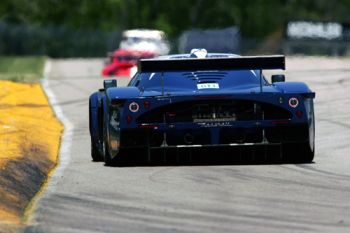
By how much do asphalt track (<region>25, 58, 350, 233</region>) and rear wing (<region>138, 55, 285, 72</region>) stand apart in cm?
102

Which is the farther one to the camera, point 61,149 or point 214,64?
point 61,149

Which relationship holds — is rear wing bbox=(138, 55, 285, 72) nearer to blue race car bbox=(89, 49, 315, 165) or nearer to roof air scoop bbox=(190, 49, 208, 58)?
blue race car bbox=(89, 49, 315, 165)

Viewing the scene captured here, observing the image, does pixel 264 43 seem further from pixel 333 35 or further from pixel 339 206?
pixel 339 206

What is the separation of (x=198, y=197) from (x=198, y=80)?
3332 mm

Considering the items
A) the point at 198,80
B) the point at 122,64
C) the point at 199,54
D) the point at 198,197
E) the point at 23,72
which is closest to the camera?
the point at 198,197

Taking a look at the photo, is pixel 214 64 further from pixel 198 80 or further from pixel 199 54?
pixel 199 54

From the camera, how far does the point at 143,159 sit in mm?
12875

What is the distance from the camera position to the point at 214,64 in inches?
521

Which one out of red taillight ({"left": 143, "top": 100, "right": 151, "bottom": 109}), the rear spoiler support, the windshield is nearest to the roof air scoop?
the windshield

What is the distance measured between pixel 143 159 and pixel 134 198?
8.59 ft

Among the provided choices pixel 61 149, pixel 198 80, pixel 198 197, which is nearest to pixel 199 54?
pixel 198 80

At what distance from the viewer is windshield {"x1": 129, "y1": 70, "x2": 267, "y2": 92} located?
524 inches

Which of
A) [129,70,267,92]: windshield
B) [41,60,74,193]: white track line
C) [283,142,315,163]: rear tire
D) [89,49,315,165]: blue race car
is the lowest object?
[41,60,74,193]: white track line

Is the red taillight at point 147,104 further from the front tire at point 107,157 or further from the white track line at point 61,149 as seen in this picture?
the white track line at point 61,149
